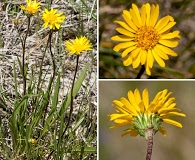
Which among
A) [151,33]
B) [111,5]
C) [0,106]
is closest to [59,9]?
[111,5]

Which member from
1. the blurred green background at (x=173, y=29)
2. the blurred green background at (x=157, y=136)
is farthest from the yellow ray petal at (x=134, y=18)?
the blurred green background at (x=173, y=29)

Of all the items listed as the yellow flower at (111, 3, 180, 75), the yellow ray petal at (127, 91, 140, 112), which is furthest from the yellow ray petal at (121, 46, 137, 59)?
the yellow ray petal at (127, 91, 140, 112)

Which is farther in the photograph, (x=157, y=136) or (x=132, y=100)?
(x=157, y=136)

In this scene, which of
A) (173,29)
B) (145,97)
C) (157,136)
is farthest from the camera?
(173,29)

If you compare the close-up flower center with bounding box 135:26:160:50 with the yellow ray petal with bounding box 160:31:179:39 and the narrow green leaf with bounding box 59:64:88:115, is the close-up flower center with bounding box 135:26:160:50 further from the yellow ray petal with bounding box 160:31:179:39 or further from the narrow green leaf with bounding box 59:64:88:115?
the narrow green leaf with bounding box 59:64:88:115

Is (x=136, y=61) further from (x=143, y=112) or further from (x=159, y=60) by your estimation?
(x=143, y=112)

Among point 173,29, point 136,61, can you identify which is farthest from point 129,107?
point 173,29

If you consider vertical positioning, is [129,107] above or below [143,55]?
below
